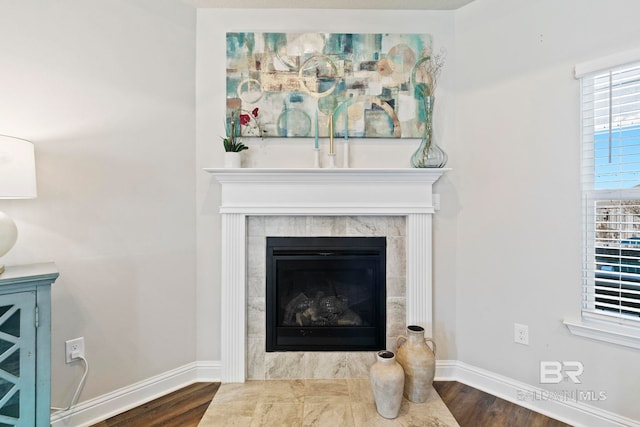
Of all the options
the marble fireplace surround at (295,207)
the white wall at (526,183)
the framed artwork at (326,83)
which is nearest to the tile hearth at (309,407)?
the marble fireplace surround at (295,207)

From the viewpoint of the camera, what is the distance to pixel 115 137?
6.33ft

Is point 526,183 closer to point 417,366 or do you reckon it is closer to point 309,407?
point 417,366

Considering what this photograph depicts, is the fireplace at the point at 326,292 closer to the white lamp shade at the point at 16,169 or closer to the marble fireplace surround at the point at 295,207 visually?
the marble fireplace surround at the point at 295,207

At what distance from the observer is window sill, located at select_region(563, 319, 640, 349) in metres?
1.62

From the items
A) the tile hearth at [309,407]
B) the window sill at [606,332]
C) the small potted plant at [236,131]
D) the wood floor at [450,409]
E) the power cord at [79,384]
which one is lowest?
the wood floor at [450,409]

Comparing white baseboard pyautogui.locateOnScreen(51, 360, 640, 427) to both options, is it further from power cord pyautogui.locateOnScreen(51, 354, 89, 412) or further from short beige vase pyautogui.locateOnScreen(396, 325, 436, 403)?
short beige vase pyautogui.locateOnScreen(396, 325, 436, 403)

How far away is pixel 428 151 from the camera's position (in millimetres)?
2229

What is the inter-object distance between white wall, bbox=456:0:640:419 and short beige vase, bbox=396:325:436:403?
457 mm

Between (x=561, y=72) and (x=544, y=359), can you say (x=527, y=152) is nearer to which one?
(x=561, y=72)

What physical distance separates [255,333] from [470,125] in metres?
2.06

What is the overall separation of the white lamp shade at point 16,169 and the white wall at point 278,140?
94 centimetres

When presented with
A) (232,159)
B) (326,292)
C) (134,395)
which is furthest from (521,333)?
(134,395)

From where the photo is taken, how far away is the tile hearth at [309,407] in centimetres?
179

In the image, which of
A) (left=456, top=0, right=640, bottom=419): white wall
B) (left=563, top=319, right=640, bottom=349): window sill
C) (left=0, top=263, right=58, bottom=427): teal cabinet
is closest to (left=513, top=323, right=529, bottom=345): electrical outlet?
(left=456, top=0, right=640, bottom=419): white wall
